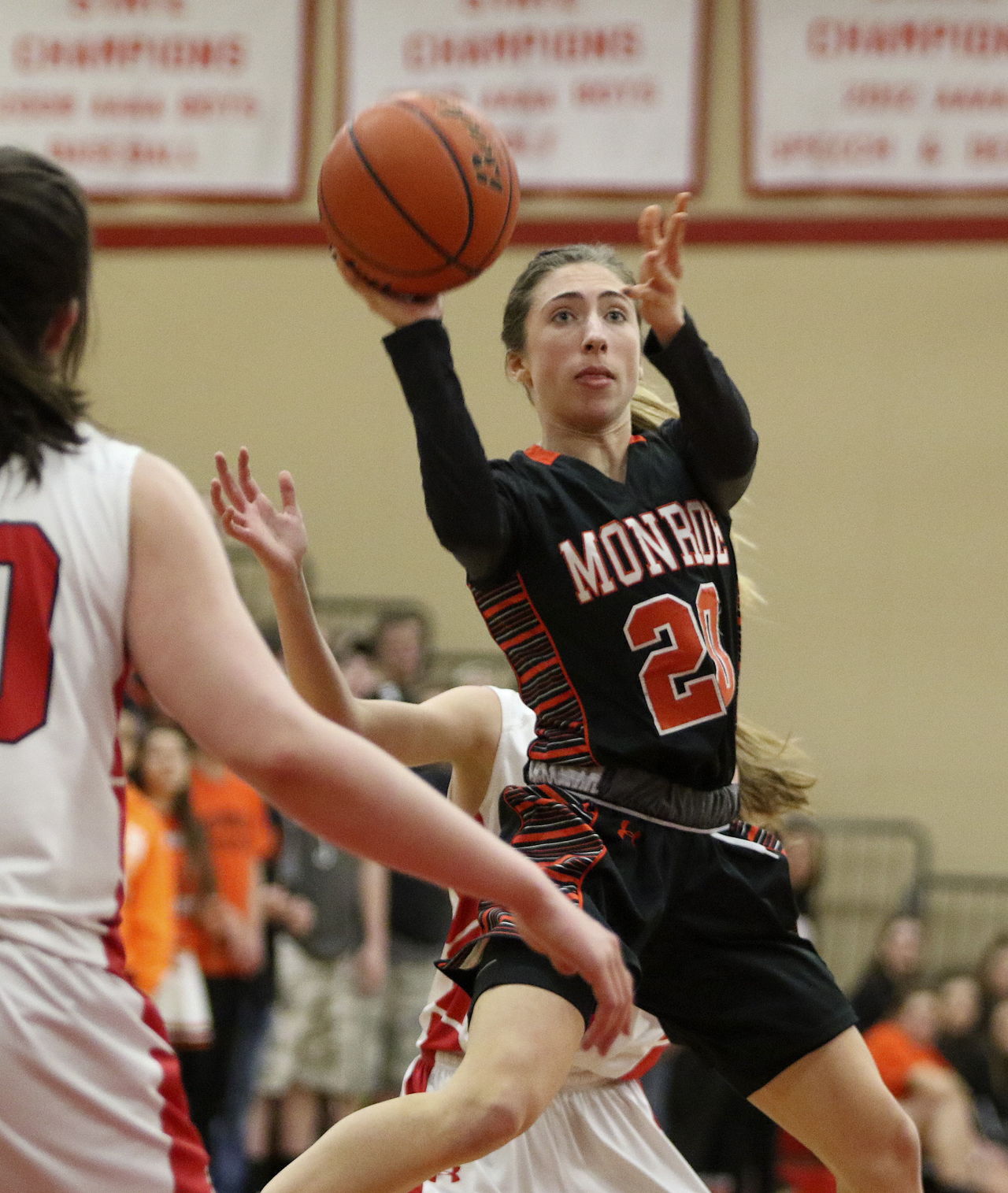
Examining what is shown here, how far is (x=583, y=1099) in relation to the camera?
3.59 meters

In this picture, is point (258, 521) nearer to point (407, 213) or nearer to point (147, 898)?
point (407, 213)

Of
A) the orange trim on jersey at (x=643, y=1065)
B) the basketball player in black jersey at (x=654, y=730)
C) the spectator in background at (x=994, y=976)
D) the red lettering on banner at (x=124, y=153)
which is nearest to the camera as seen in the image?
the basketball player in black jersey at (x=654, y=730)

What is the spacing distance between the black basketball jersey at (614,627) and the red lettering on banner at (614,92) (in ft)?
20.7

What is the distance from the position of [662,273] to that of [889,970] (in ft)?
17.8

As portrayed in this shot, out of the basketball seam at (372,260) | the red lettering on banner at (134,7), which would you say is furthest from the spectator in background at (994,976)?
the red lettering on banner at (134,7)

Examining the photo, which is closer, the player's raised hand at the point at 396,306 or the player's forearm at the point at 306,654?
the player's raised hand at the point at 396,306

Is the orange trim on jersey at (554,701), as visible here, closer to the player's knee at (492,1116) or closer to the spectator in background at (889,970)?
the player's knee at (492,1116)

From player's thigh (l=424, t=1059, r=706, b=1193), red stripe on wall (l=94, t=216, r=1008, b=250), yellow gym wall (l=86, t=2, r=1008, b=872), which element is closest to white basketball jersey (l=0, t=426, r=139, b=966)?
player's thigh (l=424, t=1059, r=706, b=1193)

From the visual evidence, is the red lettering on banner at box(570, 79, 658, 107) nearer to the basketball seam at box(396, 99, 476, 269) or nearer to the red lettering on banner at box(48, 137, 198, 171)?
the red lettering on banner at box(48, 137, 198, 171)

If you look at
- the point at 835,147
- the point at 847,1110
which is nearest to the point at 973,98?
the point at 835,147

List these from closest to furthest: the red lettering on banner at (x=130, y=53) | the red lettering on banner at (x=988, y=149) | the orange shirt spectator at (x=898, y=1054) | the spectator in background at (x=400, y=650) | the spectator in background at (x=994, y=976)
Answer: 1. the orange shirt spectator at (x=898, y=1054)
2. the spectator in background at (x=994, y=976)
3. the spectator in background at (x=400, y=650)
4. the red lettering on banner at (x=988, y=149)
5. the red lettering on banner at (x=130, y=53)

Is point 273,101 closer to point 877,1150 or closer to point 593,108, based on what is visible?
point 593,108

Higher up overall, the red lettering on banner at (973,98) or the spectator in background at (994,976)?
the red lettering on banner at (973,98)

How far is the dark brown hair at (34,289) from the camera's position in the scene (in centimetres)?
191
